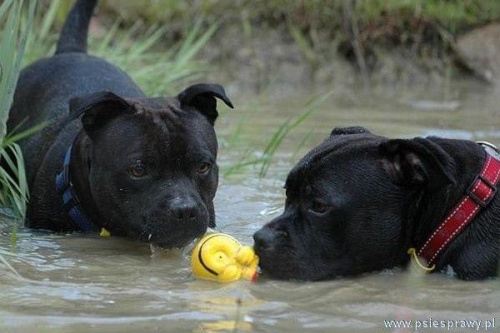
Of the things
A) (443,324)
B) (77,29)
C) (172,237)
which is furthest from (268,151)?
(443,324)

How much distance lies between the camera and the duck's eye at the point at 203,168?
19.4 feet

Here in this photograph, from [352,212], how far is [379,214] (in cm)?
13

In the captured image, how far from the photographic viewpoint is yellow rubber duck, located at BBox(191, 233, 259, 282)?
493 centimetres

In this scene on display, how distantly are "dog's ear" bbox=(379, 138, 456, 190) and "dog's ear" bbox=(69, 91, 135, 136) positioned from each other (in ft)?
5.36

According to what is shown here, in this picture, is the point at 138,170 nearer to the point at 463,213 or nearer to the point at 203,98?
the point at 203,98

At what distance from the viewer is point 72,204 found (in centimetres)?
627

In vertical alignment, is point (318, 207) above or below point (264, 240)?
above

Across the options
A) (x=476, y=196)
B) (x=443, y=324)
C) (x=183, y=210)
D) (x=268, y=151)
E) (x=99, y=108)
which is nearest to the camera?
(x=443, y=324)

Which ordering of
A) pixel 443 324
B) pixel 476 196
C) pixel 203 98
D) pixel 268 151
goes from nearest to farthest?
pixel 443 324, pixel 476 196, pixel 203 98, pixel 268 151

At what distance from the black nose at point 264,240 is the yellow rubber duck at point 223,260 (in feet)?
0.22

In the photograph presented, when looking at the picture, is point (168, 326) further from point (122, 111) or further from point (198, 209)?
point (122, 111)

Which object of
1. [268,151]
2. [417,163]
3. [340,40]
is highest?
[417,163]

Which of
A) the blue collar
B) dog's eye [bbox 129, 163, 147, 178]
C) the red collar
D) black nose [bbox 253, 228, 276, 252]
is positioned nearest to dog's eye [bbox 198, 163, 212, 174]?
dog's eye [bbox 129, 163, 147, 178]

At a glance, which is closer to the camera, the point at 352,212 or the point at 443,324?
the point at 443,324
